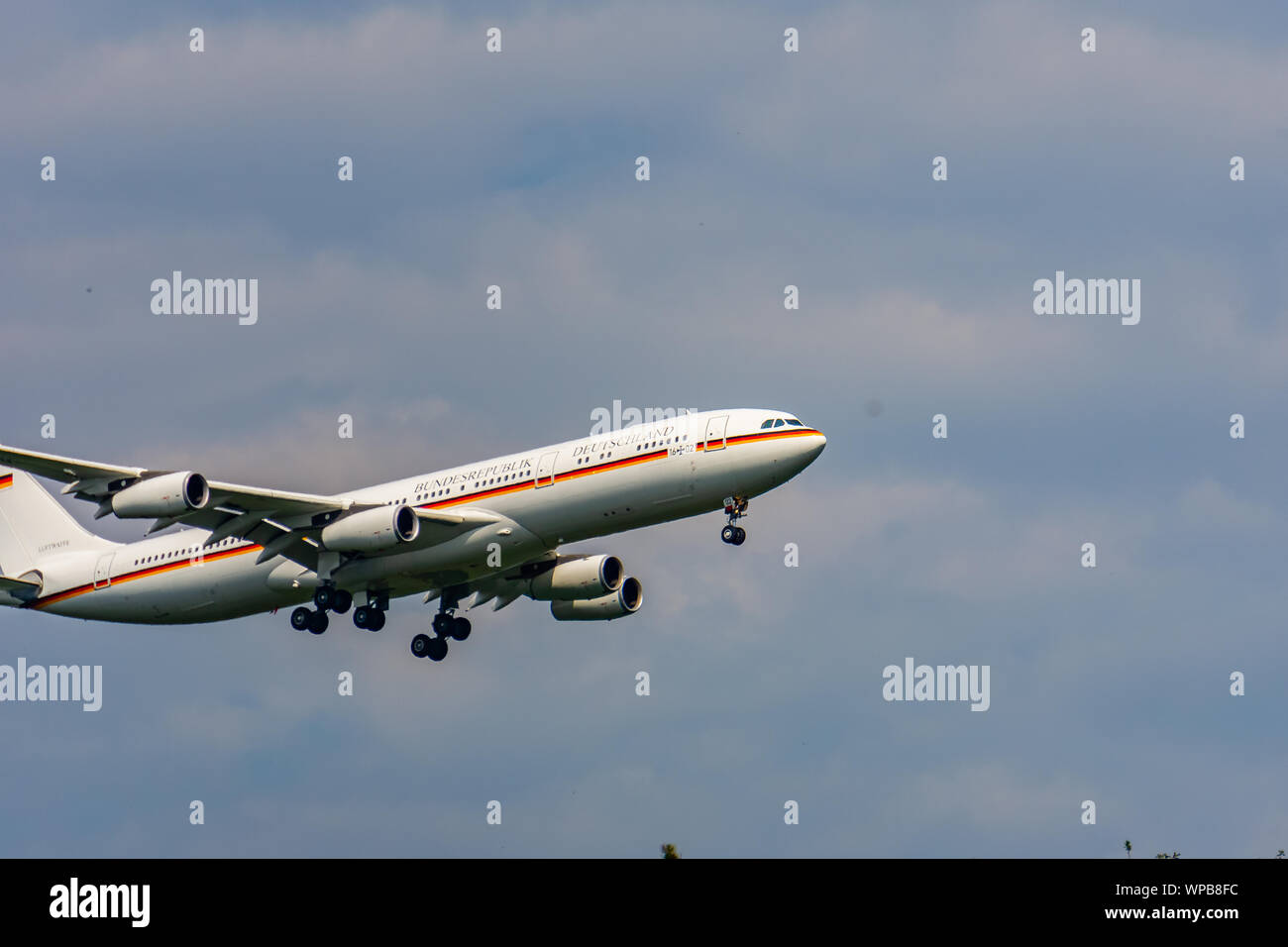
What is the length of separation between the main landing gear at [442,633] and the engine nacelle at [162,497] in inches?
530

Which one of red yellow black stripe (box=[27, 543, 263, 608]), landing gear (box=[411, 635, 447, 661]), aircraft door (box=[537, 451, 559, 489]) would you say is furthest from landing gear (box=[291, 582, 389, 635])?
aircraft door (box=[537, 451, 559, 489])

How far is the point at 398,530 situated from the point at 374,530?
3.58 ft

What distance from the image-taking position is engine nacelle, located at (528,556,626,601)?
235ft

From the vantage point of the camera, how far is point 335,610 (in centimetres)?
6938

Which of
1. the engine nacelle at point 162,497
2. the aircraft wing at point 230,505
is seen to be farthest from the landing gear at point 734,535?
the engine nacelle at point 162,497

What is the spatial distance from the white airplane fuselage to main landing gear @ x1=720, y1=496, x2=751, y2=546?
14.4 inches

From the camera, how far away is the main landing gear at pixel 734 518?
205 feet

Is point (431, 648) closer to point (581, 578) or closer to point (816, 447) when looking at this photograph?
point (581, 578)

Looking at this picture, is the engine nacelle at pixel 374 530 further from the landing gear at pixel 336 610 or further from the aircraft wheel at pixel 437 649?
the aircraft wheel at pixel 437 649
